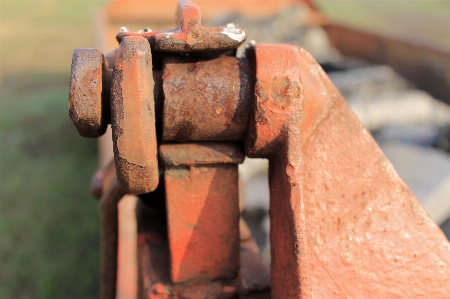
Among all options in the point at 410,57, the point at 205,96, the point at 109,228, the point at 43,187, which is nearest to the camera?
the point at 205,96

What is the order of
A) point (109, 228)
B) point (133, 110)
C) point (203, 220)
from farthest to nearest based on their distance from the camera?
point (109, 228), point (203, 220), point (133, 110)

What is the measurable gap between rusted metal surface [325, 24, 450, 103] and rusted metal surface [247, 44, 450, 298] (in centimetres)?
276

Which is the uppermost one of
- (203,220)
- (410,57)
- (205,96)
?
(205,96)

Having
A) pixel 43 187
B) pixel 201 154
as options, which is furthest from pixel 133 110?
pixel 43 187

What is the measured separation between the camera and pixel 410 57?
3.86 m

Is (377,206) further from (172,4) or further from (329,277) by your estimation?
(172,4)

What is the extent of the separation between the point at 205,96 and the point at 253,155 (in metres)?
0.18

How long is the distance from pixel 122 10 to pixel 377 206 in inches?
248

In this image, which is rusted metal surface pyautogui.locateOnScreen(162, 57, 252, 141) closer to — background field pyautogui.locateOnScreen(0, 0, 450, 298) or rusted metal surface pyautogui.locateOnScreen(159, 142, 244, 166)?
rusted metal surface pyautogui.locateOnScreen(159, 142, 244, 166)

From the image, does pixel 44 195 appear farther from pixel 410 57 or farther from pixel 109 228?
pixel 410 57

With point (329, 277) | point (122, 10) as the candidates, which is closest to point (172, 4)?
point (122, 10)

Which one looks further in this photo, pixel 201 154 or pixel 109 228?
pixel 109 228

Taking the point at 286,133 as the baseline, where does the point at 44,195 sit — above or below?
below

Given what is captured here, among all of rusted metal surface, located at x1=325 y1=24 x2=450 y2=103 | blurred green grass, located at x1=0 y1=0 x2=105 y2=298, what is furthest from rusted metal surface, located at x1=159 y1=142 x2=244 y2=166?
rusted metal surface, located at x1=325 y1=24 x2=450 y2=103
